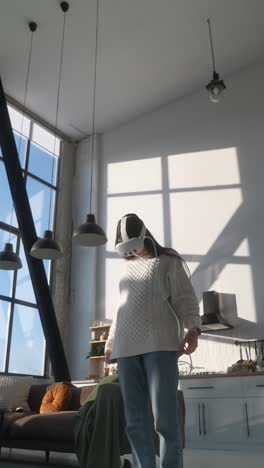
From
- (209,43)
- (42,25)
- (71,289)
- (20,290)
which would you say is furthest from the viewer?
(71,289)

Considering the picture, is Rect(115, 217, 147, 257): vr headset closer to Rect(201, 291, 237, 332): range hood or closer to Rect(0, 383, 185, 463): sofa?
Result: Rect(0, 383, 185, 463): sofa

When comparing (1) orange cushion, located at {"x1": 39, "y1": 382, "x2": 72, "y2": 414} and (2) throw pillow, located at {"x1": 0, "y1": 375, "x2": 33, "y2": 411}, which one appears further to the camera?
(2) throw pillow, located at {"x1": 0, "y1": 375, "x2": 33, "y2": 411}

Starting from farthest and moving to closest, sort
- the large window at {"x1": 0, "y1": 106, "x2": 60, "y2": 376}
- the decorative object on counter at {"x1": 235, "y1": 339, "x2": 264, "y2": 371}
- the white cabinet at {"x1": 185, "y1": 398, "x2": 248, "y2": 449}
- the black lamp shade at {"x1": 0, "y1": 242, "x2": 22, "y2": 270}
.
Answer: the large window at {"x1": 0, "y1": 106, "x2": 60, "y2": 376} → the decorative object on counter at {"x1": 235, "y1": 339, "x2": 264, "y2": 371} → the black lamp shade at {"x1": 0, "y1": 242, "x2": 22, "y2": 270} → the white cabinet at {"x1": 185, "y1": 398, "x2": 248, "y2": 449}

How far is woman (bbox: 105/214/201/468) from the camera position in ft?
5.71

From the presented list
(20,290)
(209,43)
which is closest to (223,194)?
(209,43)

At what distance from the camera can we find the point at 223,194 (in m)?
6.45

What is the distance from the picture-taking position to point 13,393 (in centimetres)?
457

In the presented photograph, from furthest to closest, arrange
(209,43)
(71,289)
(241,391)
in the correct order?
(71,289) → (209,43) → (241,391)

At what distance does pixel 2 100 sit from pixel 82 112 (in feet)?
6.29

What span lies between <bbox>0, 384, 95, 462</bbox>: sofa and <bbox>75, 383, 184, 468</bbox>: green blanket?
63 centimetres

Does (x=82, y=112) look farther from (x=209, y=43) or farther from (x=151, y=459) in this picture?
(x=151, y=459)

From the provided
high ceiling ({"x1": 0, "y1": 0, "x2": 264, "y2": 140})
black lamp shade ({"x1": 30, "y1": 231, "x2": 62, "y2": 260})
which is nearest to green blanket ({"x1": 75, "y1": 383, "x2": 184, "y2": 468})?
black lamp shade ({"x1": 30, "y1": 231, "x2": 62, "y2": 260})

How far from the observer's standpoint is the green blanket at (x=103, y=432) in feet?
8.16

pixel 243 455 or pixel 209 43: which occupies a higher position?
pixel 209 43
